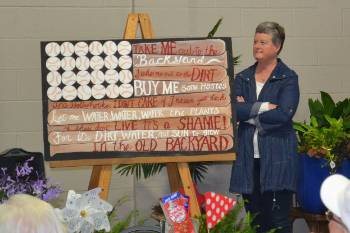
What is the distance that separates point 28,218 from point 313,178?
2280 mm

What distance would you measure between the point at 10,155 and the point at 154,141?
63cm

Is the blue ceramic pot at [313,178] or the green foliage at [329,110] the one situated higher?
the green foliage at [329,110]

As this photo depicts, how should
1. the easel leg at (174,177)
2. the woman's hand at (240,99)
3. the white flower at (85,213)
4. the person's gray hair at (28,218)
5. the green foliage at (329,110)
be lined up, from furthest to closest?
1. the green foliage at (329,110)
2. the woman's hand at (240,99)
3. the easel leg at (174,177)
4. the white flower at (85,213)
5. the person's gray hair at (28,218)

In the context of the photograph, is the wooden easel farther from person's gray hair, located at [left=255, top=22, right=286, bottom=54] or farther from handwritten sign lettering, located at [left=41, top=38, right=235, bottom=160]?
person's gray hair, located at [left=255, top=22, right=286, bottom=54]

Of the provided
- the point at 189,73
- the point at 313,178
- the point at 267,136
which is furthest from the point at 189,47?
the point at 313,178

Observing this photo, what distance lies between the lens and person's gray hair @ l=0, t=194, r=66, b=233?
1262mm

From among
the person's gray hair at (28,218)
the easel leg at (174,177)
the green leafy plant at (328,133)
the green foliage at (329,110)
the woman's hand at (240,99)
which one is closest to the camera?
the person's gray hair at (28,218)

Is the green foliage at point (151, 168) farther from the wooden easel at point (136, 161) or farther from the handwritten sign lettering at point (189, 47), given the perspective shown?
the handwritten sign lettering at point (189, 47)

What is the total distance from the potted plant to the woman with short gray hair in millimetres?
367

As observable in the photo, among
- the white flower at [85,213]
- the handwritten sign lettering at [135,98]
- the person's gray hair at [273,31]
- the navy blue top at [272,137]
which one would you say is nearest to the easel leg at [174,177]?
the handwritten sign lettering at [135,98]

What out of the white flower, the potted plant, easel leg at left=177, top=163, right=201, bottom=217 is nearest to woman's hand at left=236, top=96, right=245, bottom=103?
easel leg at left=177, top=163, right=201, bottom=217

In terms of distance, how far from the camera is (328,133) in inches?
127

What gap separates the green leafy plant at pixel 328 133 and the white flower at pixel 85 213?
167 cm

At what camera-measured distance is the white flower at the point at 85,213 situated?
6.00ft
